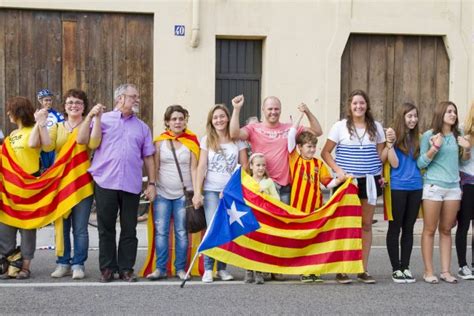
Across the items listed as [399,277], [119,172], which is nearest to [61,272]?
[119,172]

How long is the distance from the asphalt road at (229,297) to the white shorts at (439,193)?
85 cm

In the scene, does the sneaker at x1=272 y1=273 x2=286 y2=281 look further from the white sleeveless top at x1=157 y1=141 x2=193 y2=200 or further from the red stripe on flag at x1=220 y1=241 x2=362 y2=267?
the white sleeveless top at x1=157 y1=141 x2=193 y2=200

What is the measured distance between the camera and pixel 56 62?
1346 cm

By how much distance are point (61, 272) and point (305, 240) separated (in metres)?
2.49

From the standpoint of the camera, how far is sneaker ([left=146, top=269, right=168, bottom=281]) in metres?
8.36

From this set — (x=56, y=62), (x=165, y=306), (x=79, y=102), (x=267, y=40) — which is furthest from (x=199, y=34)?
(x=165, y=306)

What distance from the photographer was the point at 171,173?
8.38 m

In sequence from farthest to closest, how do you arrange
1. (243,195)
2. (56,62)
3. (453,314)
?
(56,62) < (243,195) < (453,314)

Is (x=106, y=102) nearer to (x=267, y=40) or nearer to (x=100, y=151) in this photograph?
(x=267, y=40)

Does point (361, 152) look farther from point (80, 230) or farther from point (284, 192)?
point (80, 230)

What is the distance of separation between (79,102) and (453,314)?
4.08 m

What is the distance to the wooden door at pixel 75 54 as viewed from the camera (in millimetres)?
13336

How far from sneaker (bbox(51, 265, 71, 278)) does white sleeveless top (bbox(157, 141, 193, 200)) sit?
4.11 feet

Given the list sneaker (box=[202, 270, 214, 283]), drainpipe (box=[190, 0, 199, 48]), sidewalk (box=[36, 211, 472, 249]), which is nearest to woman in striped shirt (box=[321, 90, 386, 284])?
sneaker (box=[202, 270, 214, 283])
